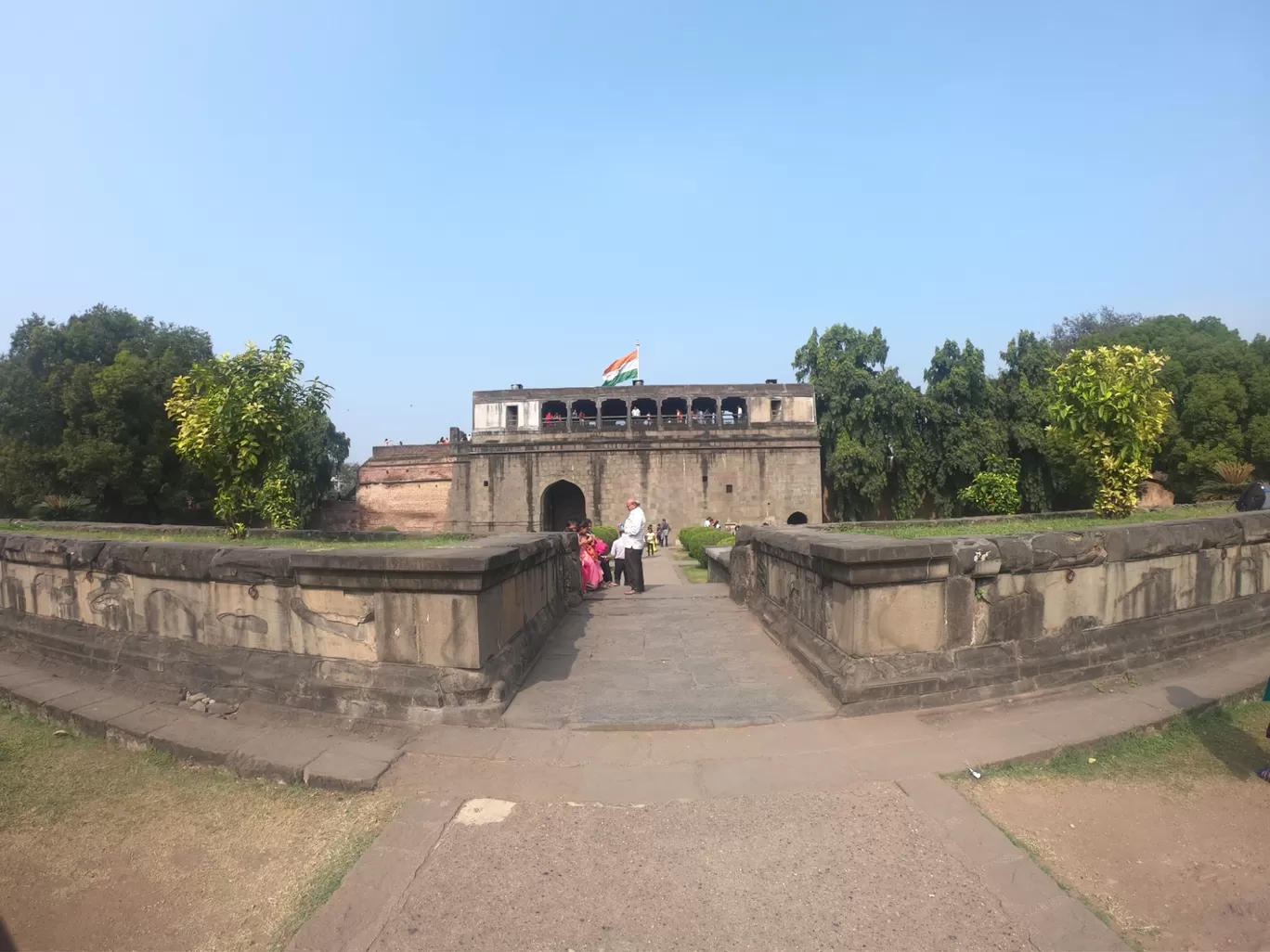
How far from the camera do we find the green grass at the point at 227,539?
19.5ft

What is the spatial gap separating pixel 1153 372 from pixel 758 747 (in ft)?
22.3

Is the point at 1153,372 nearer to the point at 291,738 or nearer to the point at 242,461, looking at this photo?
the point at 291,738

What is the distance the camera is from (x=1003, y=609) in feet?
12.6

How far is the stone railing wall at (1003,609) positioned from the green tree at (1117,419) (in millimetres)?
2632

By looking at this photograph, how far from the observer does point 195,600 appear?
4105 millimetres

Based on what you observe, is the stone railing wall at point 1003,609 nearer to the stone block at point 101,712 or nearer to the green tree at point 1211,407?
the stone block at point 101,712

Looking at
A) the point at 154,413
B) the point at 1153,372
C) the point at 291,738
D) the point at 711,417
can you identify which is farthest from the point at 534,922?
the point at 711,417

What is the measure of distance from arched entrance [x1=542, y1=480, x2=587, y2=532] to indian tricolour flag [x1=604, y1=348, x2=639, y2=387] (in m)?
4.60

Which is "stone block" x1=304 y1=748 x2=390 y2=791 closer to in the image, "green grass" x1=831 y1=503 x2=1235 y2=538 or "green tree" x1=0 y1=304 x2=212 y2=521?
"green grass" x1=831 y1=503 x2=1235 y2=538

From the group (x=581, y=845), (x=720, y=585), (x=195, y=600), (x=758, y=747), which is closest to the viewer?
(x=581, y=845)

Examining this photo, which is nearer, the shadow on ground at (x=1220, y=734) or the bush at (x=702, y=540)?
the shadow on ground at (x=1220, y=734)

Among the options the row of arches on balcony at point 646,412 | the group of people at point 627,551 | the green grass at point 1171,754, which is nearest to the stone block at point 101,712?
the green grass at point 1171,754

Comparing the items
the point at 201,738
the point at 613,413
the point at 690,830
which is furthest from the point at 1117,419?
the point at 613,413

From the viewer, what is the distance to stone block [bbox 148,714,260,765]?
318 centimetres
